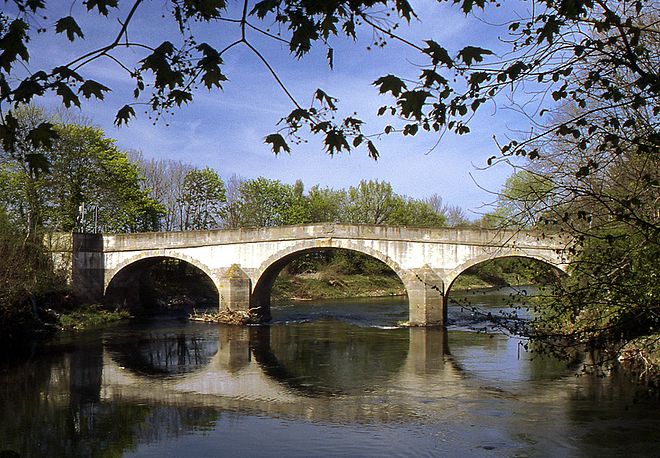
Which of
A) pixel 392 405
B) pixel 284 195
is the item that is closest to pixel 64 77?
pixel 392 405

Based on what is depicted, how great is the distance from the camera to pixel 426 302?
1858 centimetres

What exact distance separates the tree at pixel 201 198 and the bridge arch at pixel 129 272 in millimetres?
10425

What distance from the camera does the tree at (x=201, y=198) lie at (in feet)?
111

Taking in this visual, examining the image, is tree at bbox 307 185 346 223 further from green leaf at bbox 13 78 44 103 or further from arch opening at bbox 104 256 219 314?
green leaf at bbox 13 78 44 103

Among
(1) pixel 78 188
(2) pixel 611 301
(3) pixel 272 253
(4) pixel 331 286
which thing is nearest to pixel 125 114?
(2) pixel 611 301

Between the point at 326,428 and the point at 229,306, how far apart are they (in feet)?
41.9

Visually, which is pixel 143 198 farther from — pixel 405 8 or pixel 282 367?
pixel 405 8

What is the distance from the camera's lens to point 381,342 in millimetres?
15758

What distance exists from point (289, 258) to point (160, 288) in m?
8.79

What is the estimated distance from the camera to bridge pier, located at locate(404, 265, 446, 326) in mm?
18469

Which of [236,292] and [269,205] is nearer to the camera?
[236,292]

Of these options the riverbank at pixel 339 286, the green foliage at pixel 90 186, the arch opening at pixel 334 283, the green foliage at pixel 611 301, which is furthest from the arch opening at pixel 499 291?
the green foliage at pixel 90 186

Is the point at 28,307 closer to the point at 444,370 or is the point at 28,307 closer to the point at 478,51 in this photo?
the point at 444,370

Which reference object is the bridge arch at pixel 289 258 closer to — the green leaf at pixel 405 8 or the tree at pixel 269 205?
the tree at pixel 269 205
